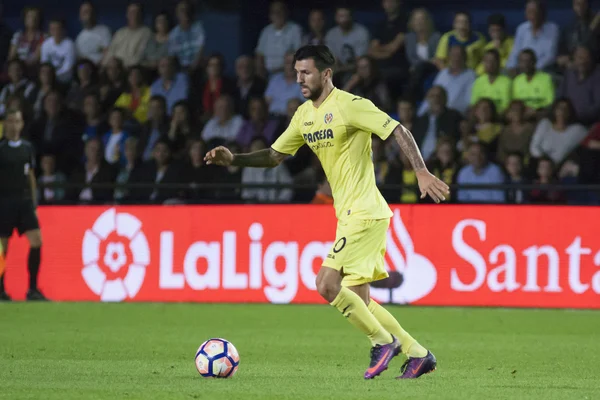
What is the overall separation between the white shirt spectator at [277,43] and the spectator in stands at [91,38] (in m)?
2.76

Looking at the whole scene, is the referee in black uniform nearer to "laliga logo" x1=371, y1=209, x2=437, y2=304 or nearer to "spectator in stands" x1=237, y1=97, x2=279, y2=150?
"spectator in stands" x1=237, y1=97, x2=279, y2=150

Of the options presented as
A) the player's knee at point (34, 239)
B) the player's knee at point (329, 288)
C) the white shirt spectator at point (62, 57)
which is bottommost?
the player's knee at point (34, 239)

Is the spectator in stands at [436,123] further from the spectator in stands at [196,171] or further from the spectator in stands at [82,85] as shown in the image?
the spectator in stands at [82,85]

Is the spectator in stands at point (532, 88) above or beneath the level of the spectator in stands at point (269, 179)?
above

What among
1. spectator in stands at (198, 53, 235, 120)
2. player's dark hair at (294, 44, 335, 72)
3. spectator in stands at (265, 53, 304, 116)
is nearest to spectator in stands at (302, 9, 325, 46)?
spectator in stands at (265, 53, 304, 116)

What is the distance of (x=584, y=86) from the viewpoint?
16.2m

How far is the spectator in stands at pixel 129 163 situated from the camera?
17516mm

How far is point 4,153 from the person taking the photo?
619 inches

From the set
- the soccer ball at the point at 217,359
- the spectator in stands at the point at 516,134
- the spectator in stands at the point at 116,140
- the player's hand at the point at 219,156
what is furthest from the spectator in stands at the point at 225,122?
the soccer ball at the point at 217,359

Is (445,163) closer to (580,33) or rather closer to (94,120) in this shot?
(580,33)

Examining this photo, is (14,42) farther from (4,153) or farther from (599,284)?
(599,284)

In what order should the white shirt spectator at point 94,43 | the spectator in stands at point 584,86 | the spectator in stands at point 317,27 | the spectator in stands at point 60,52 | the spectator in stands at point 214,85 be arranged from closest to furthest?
1. the spectator in stands at point 584,86
2. the spectator in stands at point 317,27
3. the spectator in stands at point 214,85
4. the spectator in stands at point 60,52
5. the white shirt spectator at point 94,43

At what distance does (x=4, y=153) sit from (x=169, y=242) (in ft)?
8.11

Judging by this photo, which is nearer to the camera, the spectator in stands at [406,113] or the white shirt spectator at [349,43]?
the spectator in stands at [406,113]
